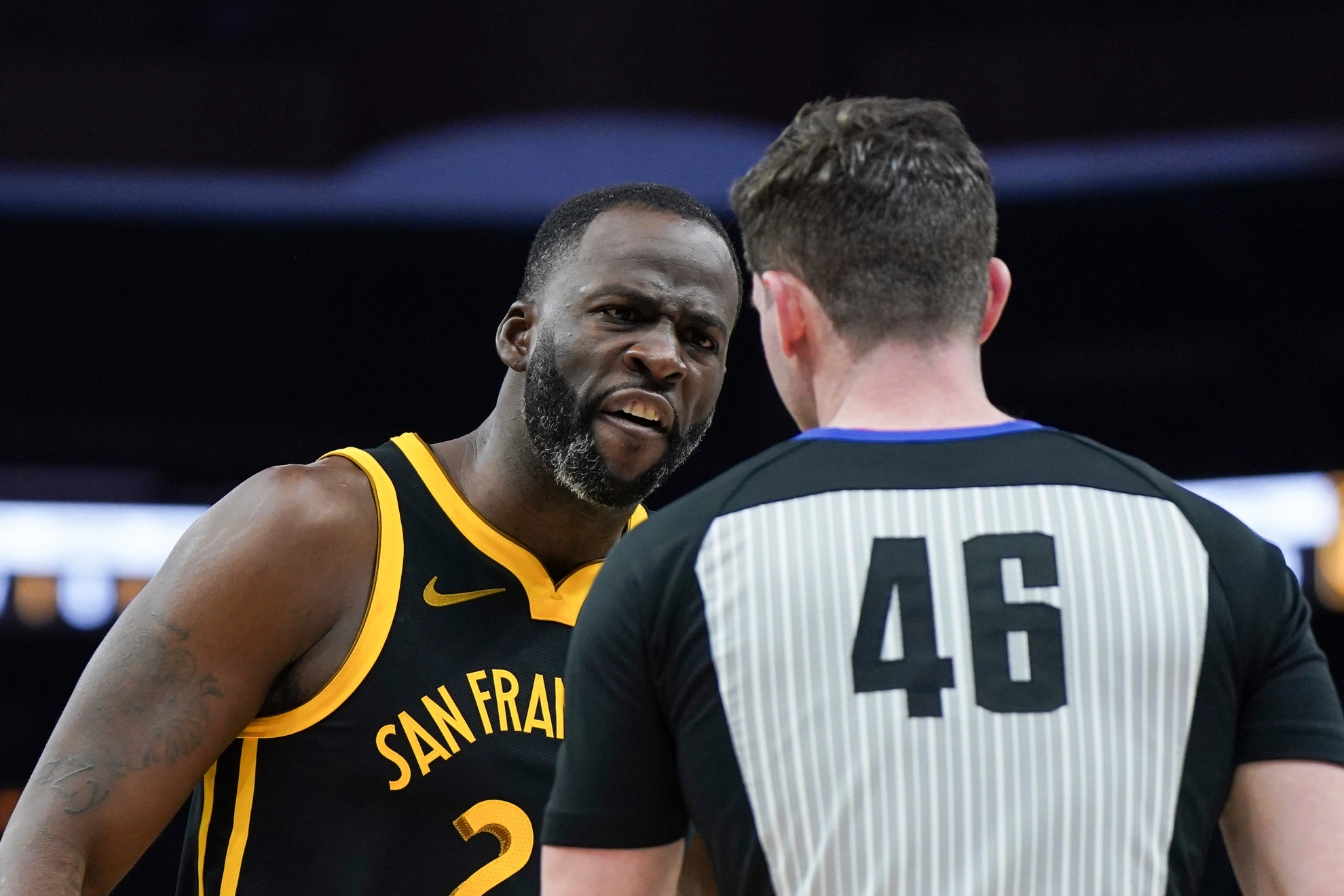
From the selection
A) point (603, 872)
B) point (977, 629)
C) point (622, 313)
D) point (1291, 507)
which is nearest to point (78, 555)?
point (1291, 507)

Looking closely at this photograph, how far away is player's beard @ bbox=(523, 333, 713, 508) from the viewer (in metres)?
2.57

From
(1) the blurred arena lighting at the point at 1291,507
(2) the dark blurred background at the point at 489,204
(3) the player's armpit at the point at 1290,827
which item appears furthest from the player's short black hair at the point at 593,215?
(1) the blurred arena lighting at the point at 1291,507

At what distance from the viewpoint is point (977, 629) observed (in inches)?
56.9

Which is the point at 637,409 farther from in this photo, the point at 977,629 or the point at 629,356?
the point at 977,629

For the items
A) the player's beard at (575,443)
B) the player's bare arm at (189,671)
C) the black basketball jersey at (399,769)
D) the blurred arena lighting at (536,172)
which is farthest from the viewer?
the blurred arena lighting at (536,172)

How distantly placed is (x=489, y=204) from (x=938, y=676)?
29.1ft

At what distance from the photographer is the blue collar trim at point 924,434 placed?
153cm

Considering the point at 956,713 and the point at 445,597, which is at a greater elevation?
the point at 445,597

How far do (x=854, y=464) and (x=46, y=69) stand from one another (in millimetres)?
8599

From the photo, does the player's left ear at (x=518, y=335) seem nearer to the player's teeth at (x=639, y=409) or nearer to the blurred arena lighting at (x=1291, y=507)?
the player's teeth at (x=639, y=409)

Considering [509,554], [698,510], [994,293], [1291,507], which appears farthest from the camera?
[1291,507]

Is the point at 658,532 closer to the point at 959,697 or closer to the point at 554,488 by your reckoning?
the point at 959,697

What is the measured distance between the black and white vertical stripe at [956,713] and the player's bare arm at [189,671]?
41.3 inches

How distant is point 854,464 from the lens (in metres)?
1.51
